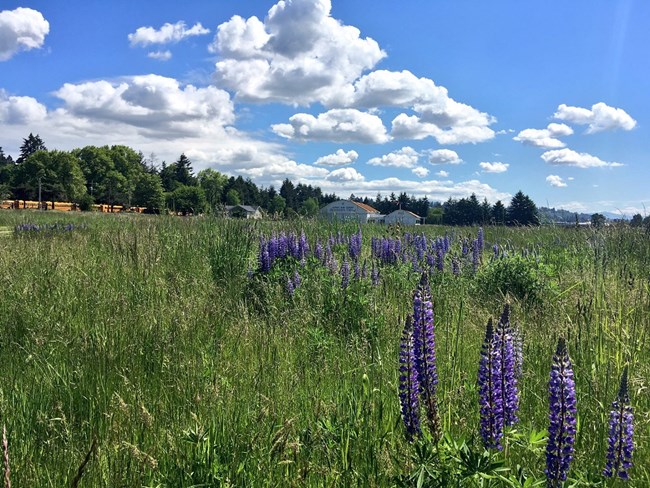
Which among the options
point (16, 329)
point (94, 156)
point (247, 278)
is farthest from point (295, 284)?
point (94, 156)

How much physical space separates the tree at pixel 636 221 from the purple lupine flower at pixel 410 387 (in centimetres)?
1077

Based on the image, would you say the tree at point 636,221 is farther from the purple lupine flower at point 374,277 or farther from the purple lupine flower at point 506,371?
the purple lupine flower at point 506,371

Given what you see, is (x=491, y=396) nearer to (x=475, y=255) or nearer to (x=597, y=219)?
(x=475, y=255)

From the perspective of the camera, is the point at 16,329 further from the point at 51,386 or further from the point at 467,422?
the point at 467,422

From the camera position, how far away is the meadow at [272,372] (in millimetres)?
2055

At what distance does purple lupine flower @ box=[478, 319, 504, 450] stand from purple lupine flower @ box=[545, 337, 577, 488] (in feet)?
0.65

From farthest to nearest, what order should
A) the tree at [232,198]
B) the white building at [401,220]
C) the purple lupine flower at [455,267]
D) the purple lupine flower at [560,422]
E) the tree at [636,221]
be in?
the tree at [232,198] < the white building at [401,220] < the tree at [636,221] < the purple lupine flower at [455,267] < the purple lupine flower at [560,422]

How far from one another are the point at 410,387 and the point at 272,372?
149cm

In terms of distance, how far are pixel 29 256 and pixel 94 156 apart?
95.0 meters

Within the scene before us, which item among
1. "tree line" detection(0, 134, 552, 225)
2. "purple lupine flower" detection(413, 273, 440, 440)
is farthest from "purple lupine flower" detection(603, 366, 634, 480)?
"tree line" detection(0, 134, 552, 225)

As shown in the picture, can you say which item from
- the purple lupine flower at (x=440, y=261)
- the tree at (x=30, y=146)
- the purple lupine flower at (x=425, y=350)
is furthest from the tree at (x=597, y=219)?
the tree at (x=30, y=146)

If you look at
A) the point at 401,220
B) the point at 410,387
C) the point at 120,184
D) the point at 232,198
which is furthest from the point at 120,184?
the point at 410,387

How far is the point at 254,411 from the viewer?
2561 millimetres

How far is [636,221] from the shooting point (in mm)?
10750
